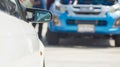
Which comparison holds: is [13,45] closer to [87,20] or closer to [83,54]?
[83,54]

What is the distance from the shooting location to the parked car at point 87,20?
11.0 metres

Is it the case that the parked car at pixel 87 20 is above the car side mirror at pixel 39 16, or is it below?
below

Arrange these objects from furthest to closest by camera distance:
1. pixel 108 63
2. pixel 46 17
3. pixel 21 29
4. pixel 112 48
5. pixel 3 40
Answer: pixel 112 48 < pixel 108 63 < pixel 46 17 < pixel 21 29 < pixel 3 40

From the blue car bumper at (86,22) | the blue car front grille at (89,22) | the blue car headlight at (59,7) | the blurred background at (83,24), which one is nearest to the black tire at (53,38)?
the blurred background at (83,24)

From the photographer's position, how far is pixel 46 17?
4113 millimetres

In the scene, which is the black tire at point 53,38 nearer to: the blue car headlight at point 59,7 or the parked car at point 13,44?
the blue car headlight at point 59,7

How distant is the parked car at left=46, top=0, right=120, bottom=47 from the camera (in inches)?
435

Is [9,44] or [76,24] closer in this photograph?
[9,44]

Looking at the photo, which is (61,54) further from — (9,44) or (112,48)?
(9,44)

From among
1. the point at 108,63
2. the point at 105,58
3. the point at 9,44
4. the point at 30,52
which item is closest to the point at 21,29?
the point at 30,52

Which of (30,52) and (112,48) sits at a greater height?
(30,52)

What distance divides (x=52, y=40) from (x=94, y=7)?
141 cm

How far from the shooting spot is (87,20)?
436 inches

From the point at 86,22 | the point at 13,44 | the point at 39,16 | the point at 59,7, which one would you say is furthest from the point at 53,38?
the point at 13,44
